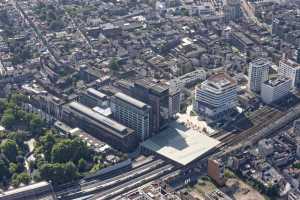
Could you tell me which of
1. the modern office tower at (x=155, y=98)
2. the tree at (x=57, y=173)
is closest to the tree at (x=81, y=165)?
the tree at (x=57, y=173)

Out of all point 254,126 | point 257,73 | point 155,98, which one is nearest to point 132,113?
point 155,98

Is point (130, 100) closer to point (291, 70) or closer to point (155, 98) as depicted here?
point (155, 98)

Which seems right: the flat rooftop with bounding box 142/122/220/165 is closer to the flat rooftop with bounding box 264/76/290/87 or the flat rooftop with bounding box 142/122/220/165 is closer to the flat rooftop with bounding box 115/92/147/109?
the flat rooftop with bounding box 115/92/147/109

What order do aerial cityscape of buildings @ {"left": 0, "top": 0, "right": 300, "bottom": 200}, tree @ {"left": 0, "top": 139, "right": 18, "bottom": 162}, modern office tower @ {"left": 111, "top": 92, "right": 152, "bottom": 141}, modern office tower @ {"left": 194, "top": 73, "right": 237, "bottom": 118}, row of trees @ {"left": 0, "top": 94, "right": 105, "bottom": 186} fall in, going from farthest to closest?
modern office tower @ {"left": 194, "top": 73, "right": 237, "bottom": 118}
modern office tower @ {"left": 111, "top": 92, "right": 152, "bottom": 141}
tree @ {"left": 0, "top": 139, "right": 18, "bottom": 162}
aerial cityscape of buildings @ {"left": 0, "top": 0, "right": 300, "bottom": 200}
row of trees @ {"left": 0, "top": 94, "right": 105, "bottom": 186}

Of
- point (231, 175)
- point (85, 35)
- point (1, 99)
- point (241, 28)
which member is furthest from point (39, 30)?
point (231, 175)

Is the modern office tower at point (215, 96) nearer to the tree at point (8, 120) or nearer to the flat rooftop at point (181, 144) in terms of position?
the flat rooftop at point (181, 144)

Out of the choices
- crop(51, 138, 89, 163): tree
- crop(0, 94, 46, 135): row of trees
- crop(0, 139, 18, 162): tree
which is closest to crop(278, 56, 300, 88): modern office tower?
crop(51, 138, 89, 163): tree

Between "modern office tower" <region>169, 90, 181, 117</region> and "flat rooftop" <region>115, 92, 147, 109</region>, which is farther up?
"flat rooftop" <region>115, 92, 147, 109</region>
